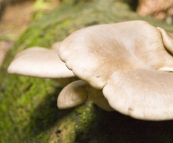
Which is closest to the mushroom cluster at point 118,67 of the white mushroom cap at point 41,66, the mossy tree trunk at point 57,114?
the white mushroom cap at point 41,66

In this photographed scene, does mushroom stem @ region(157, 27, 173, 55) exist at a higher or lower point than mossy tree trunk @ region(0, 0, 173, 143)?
higher

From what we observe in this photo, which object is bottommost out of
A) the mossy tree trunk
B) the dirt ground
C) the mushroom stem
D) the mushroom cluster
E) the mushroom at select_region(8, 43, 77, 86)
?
the dirt ground

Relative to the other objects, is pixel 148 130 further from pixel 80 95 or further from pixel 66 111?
pixel 66 111

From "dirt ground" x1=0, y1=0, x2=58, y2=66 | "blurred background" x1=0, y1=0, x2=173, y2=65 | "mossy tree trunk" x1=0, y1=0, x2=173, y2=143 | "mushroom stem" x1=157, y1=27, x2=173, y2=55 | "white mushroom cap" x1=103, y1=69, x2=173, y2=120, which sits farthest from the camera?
"dirt ground" x1=0, y1=0, x2=58, y2=66

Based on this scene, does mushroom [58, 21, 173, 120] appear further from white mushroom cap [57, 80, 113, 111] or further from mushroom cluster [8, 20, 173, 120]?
white mushroom cap [57, 80, 113, 111]

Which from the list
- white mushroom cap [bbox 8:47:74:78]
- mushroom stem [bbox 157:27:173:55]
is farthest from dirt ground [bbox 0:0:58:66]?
mushroom stem [bbox 157:27:173:55]

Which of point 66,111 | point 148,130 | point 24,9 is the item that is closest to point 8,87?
point 66,111

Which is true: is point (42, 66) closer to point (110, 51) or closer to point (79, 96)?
point (79, 96)
